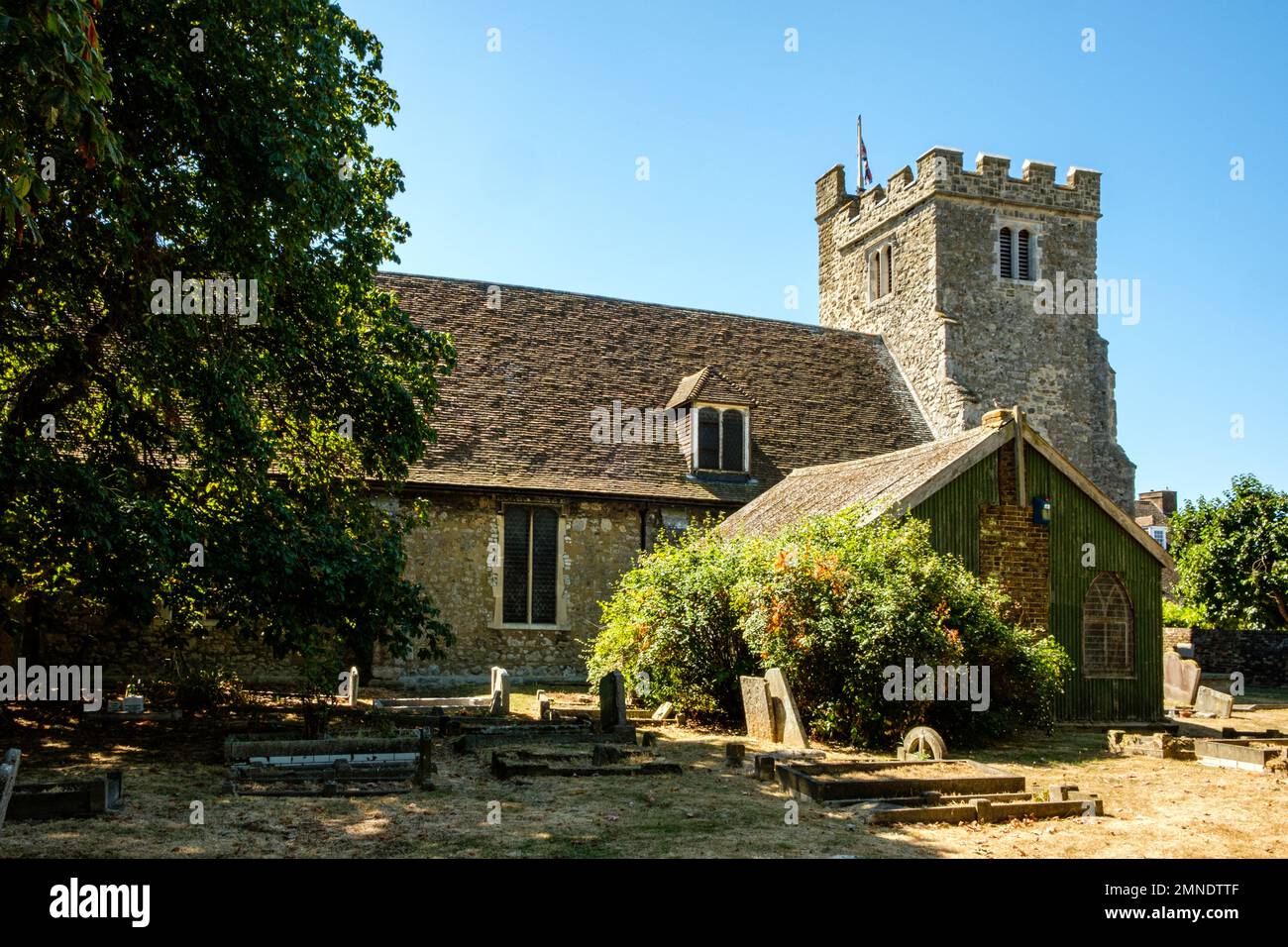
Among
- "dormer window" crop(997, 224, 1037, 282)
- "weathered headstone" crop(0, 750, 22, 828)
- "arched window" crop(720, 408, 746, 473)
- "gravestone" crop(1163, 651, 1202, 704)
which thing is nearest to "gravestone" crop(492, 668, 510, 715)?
"weathered headstone" crop(0, 750, 22, 828)

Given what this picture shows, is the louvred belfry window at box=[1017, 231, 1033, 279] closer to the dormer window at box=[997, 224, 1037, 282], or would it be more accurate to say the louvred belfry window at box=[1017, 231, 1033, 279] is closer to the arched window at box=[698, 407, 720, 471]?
the dormer window at box=[997, 224, 1037, 282]

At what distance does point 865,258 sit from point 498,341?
44.7ft

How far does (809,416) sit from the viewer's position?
2727 cm

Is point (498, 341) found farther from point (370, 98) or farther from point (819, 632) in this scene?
point (819, 632)

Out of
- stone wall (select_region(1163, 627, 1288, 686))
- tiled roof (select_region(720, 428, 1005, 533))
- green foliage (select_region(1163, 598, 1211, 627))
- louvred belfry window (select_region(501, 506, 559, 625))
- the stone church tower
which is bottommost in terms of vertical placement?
stone wall (select_region(1163, 627, 1288, 686))

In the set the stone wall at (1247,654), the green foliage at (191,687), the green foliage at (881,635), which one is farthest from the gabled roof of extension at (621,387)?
the stone wall at (1247,654)

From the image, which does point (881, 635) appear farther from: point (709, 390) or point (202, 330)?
point (709, 390)

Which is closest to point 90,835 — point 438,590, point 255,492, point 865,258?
point 255,492

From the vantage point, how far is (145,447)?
1309cm

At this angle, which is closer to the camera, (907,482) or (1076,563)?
(907,482)

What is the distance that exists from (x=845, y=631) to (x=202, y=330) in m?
8.85

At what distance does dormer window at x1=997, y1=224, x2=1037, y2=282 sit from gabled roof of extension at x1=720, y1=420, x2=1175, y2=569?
13.4 meters

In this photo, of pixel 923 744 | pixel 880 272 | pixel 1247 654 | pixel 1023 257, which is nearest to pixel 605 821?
pixel 923 744

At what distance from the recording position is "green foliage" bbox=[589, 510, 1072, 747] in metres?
13.4
